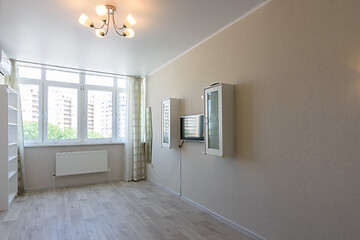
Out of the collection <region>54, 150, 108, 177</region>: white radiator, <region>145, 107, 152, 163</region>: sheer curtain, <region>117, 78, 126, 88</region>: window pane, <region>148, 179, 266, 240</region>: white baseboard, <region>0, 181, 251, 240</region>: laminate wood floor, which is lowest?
<region>0, 181, 251, 240</region>: laminate wood floor

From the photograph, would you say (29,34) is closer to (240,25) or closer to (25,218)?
(25,218)

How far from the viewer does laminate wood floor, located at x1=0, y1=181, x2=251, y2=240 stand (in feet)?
9.00

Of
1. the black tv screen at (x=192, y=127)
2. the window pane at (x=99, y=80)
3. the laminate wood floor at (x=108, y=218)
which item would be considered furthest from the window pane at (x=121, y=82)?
the laminate wood floor at (x=108, y=218)

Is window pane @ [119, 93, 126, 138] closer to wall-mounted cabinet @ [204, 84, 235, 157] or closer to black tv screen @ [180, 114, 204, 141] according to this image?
black tv screen @ [180, 114, 204, 141]

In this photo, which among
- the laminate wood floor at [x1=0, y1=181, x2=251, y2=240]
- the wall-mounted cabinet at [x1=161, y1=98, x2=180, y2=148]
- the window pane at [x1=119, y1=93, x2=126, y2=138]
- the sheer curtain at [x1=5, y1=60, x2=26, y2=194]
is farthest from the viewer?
the window pane at [x1=119, y1=93, x2=126, y2=138]

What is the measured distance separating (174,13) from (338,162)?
90.3 inches

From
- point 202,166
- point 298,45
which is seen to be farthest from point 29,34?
point 298,45

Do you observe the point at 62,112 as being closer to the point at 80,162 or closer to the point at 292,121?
the point at 80,162

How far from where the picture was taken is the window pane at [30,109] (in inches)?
186

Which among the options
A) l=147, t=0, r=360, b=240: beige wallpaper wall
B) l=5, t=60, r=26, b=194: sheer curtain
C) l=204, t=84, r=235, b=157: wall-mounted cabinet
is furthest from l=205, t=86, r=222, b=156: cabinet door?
l=5, t=60, r=26, b=194: sheer curtain

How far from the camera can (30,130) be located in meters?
4.80

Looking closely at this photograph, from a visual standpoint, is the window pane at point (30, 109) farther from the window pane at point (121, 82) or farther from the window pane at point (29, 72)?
the window pane at point (121, 82)

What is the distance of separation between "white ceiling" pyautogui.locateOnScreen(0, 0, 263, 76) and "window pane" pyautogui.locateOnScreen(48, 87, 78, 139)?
726mm

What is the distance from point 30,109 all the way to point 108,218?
10.2 ft
